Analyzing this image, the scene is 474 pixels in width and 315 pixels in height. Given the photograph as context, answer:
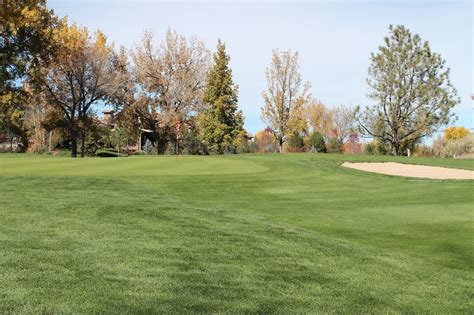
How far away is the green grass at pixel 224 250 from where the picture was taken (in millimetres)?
4449

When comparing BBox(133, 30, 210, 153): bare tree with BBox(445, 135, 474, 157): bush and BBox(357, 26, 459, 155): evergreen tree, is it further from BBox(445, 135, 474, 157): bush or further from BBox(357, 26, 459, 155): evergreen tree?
BBox(445, 135, 474, 157): bush

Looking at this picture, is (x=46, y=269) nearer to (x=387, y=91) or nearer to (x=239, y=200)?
(x=239, y=200)

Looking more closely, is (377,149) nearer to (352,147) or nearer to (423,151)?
(423,151)

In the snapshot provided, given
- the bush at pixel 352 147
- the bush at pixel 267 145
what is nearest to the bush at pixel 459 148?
the bush at pixel 352 147

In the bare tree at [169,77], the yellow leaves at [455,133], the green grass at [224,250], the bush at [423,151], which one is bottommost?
the green grass at [224,250]

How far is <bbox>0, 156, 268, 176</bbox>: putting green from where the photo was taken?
707 inches

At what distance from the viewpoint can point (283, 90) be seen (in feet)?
170

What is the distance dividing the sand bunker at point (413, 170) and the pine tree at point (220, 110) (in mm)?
24537

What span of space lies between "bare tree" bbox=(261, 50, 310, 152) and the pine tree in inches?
180

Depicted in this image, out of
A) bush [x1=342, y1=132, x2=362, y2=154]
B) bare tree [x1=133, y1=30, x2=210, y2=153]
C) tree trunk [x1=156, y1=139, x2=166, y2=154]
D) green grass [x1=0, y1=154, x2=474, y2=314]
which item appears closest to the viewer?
green grass [x1=0, y1=154, x2=474, y2=314]

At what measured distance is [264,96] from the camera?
170 ft

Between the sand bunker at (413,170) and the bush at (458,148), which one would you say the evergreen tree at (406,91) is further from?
the sand bunker at (413,170)

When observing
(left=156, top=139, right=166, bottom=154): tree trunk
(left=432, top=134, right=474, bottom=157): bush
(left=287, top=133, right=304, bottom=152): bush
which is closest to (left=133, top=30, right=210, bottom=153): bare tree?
(left=156, top=139, right=166, bottom=154): tree trunk

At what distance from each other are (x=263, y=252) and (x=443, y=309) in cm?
273
